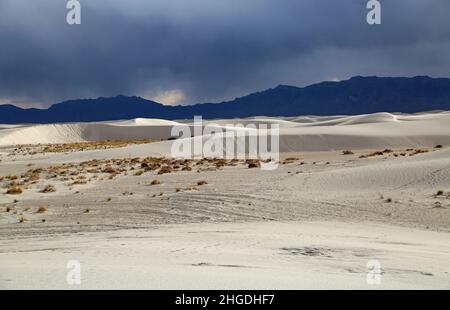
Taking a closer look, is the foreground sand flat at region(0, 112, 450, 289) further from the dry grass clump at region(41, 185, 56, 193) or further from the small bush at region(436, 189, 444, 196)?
the dry grass clump at region(41, 185, 56, 193)

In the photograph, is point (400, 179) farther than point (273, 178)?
No

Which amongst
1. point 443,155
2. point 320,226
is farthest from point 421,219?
point 443,155

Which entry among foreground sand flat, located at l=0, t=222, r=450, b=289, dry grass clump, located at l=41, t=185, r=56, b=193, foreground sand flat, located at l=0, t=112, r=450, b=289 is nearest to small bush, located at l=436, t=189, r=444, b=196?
foreground sand flat, located at l=0, t=112, r=450, b=289

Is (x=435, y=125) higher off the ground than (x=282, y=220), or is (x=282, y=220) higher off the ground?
(x=435, y=125)

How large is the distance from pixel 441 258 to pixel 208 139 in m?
39.9

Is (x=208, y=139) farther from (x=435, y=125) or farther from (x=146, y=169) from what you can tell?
(x=435, y=125)

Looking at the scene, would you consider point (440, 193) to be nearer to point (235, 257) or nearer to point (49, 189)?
point (235, 257)

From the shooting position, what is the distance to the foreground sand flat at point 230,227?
6.79 m

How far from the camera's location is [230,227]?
40.9 feet

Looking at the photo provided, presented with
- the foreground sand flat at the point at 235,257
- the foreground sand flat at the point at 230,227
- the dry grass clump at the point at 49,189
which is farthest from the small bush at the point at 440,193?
the dry grass clump at the point at 49,189

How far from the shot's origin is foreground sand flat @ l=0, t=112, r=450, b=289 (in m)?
6.79

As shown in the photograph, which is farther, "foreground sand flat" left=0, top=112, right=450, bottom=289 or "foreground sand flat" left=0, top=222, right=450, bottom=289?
"foreground sand flat" left=0, top=112, right=450, bottom=289

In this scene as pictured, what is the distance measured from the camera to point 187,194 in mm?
17688
